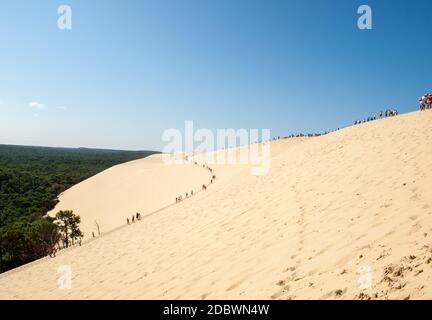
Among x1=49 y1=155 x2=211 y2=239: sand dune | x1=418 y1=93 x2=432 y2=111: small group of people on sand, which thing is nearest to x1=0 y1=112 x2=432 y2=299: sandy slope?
x1=418 y1=93 x2=432 y2=111: small group of people on sand

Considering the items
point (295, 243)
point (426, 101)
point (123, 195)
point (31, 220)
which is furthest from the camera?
point (123, 195)

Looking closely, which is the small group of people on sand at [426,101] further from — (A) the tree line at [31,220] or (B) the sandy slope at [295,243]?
(A) the tree line at [31,220]

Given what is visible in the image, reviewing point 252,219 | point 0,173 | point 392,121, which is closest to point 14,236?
point 252,219

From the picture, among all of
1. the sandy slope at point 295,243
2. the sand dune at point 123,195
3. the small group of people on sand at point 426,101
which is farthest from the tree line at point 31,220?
the small group of people on sand at point 426,101

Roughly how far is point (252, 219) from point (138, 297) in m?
5.35

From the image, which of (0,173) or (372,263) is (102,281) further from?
(0,173)

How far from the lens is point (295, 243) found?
7766mm

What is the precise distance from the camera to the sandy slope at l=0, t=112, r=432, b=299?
5312 millimetres

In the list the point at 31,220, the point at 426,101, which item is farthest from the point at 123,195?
the point at 426,101

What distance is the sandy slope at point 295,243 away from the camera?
17.4 feet

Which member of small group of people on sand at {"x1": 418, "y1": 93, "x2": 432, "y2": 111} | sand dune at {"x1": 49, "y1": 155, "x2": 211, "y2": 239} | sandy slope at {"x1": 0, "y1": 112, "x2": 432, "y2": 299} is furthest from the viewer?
sand dune at {"x1": 49, "y1": 155, "x2": 211, "y2": 239}

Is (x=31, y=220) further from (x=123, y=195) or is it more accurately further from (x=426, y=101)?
(x=426, y=101)

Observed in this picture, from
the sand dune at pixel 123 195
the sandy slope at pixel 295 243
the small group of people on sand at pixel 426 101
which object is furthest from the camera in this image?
the sand dune at pixel 123 195

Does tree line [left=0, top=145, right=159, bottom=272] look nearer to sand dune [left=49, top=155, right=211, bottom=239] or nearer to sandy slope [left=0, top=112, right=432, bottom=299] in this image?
sand dune [left=49, top=155, right=211, bottom=239]
